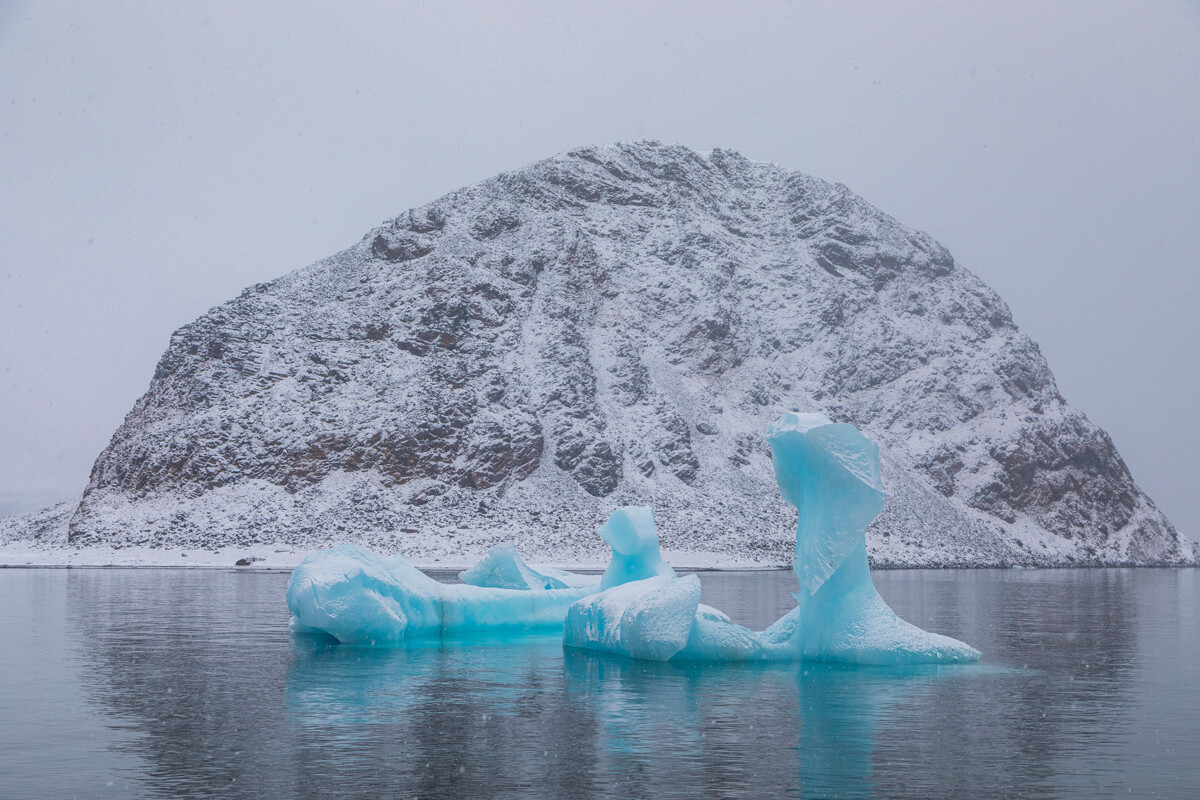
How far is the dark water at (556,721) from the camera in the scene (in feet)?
41.4

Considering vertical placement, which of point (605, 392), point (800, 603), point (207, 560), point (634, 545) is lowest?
point (207, 560)

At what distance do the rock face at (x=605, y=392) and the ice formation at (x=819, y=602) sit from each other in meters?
53.1

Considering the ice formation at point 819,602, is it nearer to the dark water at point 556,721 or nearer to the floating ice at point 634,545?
the dark water at point 556,721

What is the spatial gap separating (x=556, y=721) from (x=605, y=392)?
84746mm

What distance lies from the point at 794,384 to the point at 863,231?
81.9ft

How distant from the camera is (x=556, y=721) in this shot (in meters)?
16.5

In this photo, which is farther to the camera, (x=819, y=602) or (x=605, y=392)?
(x=605, y=392)

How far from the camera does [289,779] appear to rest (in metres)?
12.4

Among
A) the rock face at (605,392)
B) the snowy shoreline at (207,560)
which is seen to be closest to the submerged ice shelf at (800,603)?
the snowy shoreline at (207,560)

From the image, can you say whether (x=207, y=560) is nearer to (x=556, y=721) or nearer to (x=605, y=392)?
(x=605, y=392)

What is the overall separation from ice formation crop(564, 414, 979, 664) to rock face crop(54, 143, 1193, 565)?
53090 millimetres

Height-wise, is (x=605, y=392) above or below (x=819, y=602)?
above

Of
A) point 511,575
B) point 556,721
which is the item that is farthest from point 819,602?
point 511,575

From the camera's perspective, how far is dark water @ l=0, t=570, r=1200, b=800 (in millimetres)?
12617
